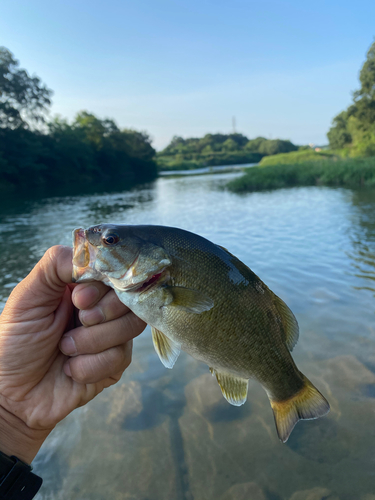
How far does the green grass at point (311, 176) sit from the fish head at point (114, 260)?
30234 mm

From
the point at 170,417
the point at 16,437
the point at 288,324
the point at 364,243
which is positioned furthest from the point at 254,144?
the point at 16,437

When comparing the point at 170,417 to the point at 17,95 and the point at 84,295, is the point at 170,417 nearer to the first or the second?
the point at 84,295

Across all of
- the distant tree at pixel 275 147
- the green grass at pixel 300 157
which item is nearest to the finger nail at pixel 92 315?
the green grass at pixel 300 157

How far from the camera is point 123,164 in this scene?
7644 cm

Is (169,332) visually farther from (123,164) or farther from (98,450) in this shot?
(123,164)

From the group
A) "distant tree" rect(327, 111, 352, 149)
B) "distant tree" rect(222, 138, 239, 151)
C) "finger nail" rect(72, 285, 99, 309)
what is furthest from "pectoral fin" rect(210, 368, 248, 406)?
"distant tree" rect(222, 138, 239, 151)

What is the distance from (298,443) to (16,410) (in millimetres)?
3021

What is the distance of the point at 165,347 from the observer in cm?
197

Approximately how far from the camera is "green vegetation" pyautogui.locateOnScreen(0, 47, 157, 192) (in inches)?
1879

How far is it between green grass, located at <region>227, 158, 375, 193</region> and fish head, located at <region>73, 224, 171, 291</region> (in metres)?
30.2

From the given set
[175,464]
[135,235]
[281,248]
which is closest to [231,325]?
[135,235]

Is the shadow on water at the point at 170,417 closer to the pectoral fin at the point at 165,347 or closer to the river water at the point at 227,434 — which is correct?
the river water at the point at 227,434

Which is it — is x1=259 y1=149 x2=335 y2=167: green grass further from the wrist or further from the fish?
the wrist

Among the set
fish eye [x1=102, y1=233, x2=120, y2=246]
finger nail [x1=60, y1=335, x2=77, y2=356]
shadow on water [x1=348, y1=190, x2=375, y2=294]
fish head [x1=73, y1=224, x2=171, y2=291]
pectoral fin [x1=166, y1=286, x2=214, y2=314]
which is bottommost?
shadow on water [x1=348, y1=190, x2=375, y2=294]
